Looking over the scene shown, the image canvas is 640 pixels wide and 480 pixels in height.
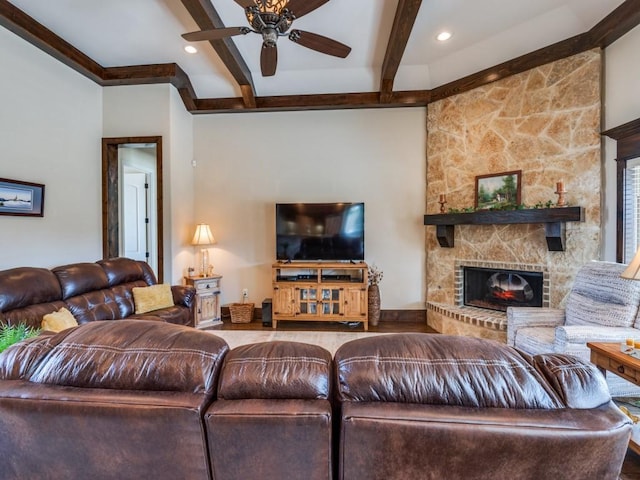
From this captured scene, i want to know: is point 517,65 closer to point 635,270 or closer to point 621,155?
point 621,155

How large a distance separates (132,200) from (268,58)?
3.97 metres

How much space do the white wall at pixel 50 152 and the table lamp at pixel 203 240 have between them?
127cm

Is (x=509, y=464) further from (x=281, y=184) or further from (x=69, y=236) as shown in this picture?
(x=69, y=236)

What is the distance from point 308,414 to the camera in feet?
2.39

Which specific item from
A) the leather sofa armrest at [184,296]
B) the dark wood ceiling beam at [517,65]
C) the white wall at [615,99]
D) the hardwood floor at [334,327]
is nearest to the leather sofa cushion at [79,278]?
the leather sofa armrest at [184,296]

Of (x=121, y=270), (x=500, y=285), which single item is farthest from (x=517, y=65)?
(x=121, y=270)

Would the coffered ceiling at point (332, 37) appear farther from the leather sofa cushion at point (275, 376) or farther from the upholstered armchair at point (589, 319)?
the leather sofa cushion at point (275, 376)

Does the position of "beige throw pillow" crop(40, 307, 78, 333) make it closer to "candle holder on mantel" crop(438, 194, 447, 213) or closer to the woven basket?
the woven basket

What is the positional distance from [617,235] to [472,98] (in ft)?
7.63

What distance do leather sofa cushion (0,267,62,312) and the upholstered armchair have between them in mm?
4339

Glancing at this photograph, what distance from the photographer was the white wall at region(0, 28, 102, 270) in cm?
305

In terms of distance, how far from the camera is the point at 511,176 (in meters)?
3.72

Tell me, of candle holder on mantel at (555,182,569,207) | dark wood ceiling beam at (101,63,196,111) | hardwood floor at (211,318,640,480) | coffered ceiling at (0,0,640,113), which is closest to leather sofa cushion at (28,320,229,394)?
coffered ceiling at (0,0,640,113)

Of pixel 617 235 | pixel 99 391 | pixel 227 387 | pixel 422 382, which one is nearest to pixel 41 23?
pixel 99 391
